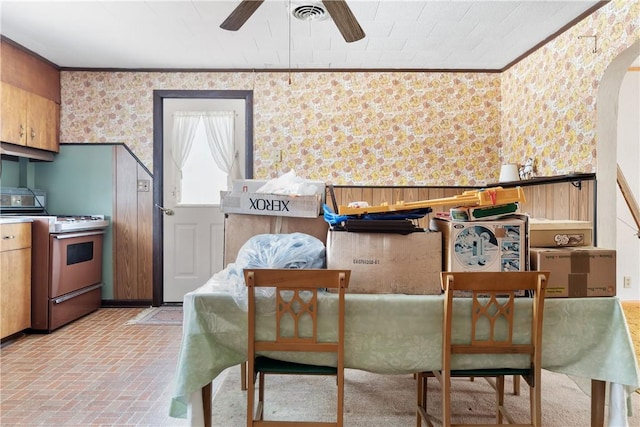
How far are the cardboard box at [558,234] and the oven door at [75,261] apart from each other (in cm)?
371

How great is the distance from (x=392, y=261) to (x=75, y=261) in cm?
343

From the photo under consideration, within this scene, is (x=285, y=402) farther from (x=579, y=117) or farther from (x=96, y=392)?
(x=579, y=117)

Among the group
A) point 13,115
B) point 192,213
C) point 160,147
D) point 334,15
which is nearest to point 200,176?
point 192,213

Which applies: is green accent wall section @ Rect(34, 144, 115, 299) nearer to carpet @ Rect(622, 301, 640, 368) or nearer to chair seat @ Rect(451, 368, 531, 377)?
chair seat @ Rect(451, 368, 531, 377)

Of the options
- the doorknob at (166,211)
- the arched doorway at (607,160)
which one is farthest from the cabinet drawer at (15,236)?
the arched doorway at (607,160)

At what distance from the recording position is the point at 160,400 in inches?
88.4

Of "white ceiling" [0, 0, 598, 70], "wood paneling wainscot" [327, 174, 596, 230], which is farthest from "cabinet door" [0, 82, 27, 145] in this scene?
"wood paneling wainscot" [327, 174, 596, 230]

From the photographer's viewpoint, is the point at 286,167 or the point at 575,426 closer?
the point at 575,426

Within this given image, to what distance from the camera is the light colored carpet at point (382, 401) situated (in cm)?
204

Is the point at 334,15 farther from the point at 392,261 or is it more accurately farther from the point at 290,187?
the point at 392,261

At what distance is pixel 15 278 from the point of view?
3.17 meters

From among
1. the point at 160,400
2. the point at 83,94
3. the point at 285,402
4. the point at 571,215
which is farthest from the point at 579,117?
the point at 83,94

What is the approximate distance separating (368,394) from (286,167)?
2.60 m

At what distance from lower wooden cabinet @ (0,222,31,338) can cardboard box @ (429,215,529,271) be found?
3.37 metres
